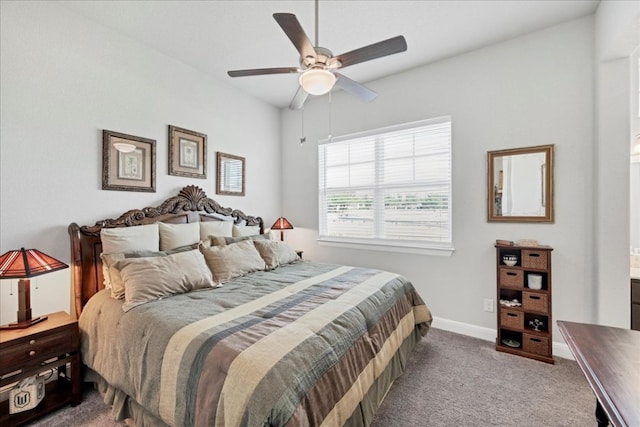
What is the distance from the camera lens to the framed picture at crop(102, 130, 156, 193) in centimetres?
251

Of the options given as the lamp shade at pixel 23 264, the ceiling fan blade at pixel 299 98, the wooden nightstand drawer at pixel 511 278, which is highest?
the ceiling fan blade at pixel 299 98

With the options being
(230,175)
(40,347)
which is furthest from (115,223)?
(230,175)

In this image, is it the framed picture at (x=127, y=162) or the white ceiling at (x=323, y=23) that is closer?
the white ceiling at (x=323, y=23)

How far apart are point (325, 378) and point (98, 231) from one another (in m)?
2.30

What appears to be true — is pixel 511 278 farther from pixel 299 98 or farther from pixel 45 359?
pixel 45 359

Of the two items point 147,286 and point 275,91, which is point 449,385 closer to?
point 147,286

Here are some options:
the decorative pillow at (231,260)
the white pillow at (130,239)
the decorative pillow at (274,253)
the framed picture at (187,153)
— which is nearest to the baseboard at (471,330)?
the decorative pillow at (274,253)

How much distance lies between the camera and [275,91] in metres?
3.82

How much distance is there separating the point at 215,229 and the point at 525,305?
3.19 m

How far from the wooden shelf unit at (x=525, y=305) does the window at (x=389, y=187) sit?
2.09 feet

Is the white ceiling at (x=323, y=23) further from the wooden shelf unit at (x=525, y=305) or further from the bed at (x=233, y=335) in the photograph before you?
the wooden shelf unit at (x=525, y=305)

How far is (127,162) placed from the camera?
2664mm

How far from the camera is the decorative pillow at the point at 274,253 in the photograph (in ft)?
9.47

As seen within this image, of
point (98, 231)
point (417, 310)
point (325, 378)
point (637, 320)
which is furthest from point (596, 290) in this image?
point (98, 231)
